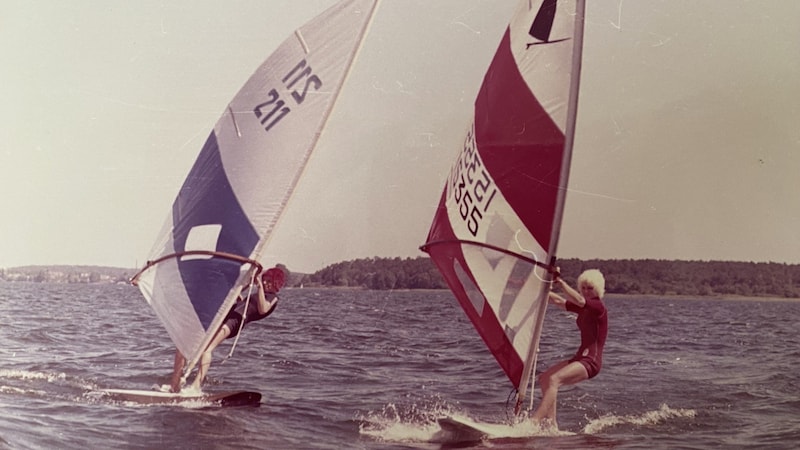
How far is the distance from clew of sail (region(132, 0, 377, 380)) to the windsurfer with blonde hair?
235 centimetres

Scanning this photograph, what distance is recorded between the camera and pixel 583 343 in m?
6.07

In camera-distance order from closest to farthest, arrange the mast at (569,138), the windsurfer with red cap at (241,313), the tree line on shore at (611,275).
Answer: the mast at (569,138) < the windsurfer with red cap at (241,313) < the tree line on shore at (611,275)

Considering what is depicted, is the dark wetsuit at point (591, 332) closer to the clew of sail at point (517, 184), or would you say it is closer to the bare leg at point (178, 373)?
the clew of sail at point (517, 184)

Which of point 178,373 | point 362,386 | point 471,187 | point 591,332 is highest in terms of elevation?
point 471,187

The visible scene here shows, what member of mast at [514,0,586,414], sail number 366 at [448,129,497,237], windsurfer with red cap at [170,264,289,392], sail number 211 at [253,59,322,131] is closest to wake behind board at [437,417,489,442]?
mast at [514,0,586,414]

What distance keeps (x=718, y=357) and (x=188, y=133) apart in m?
7.39

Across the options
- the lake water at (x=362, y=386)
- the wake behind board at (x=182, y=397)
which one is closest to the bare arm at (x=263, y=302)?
the wake behind board at (x=182, y=397)

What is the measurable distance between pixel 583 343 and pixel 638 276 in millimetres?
5153

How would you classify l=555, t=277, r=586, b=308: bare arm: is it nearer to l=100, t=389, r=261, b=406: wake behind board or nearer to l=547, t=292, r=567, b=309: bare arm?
l=547, t=292, r=567, b=309: bare arm

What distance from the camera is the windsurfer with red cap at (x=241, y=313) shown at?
6.84 meters

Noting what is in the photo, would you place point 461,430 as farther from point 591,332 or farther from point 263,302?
point 263,302

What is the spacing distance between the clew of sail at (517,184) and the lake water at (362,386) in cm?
85

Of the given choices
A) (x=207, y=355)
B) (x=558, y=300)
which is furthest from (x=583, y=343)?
(x=207, y=355)

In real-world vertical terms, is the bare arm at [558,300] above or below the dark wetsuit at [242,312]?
above
